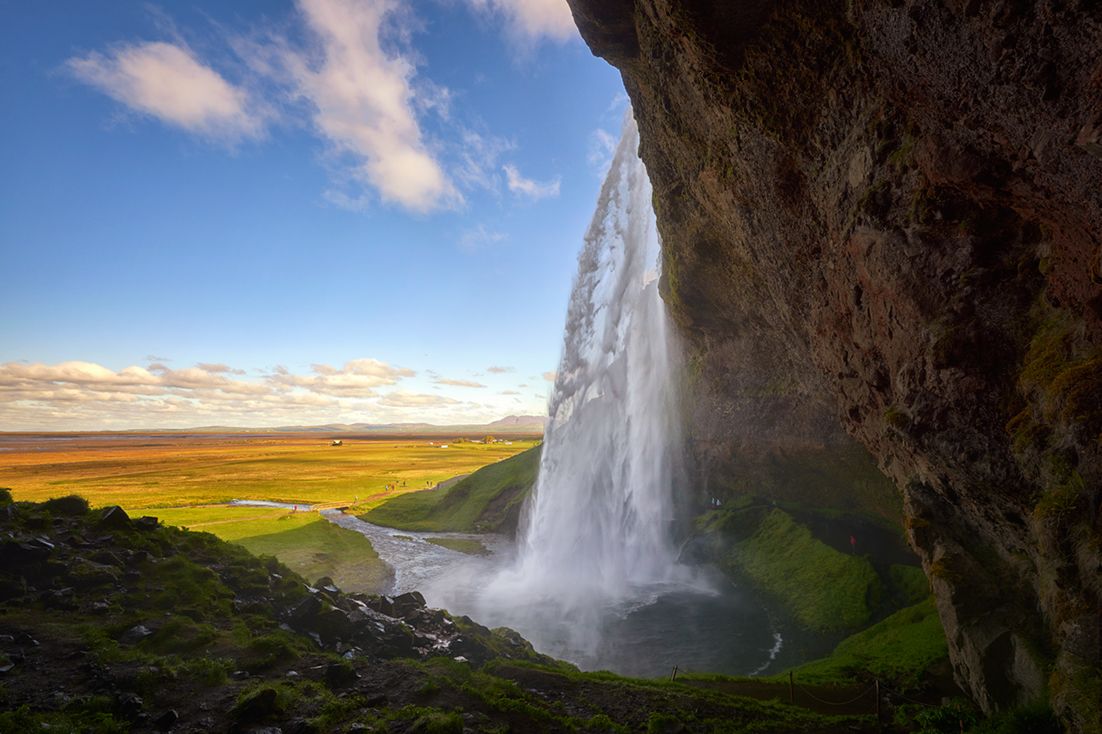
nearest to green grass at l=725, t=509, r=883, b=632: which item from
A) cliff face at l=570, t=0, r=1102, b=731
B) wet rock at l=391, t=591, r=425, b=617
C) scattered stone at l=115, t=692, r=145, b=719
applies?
cliff face at l=570, t=0, r=1102, b=731

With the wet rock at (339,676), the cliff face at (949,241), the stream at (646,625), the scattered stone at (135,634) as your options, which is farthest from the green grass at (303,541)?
the cliff face at (949,241)

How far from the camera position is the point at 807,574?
98.0 ft

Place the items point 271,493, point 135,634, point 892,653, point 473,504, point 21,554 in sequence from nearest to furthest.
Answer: point 135,634
point 21,554
point 892,653
point 473,504
point 271,493

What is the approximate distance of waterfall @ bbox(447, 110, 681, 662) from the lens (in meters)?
34.9

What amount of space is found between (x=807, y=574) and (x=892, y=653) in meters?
11.1

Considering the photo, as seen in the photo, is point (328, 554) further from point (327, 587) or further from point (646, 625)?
point (646, 625)

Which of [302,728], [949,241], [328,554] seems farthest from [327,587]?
[949,241]

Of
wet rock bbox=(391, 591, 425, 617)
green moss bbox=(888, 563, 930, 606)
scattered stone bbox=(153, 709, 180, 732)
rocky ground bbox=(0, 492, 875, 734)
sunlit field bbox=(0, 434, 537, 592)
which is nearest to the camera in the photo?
scattered stone bbox=(153, 709, 180, 732)

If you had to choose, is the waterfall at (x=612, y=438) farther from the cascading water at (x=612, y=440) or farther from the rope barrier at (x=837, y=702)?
the rope barrier at (x=837, y=702)

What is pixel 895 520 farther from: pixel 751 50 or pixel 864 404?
pixel 751 50

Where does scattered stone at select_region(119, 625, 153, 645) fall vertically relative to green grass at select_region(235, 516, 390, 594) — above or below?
above

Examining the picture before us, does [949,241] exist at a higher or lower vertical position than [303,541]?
higher

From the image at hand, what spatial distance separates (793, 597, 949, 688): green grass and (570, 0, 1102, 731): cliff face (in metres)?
3.60

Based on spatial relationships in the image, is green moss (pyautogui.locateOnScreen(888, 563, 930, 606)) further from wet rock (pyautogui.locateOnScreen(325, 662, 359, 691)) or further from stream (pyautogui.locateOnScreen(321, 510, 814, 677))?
wet rock (pyautogui.locateOnScreen(325, 662, 359, 691))
